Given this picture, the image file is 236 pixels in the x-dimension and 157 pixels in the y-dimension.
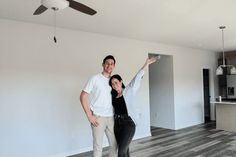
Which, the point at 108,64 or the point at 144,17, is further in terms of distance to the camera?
the point at 144,17

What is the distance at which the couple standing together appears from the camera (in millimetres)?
2363

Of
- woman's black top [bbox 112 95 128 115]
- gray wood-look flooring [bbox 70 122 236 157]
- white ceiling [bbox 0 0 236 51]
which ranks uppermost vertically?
white ceiling [bbox 0 0 236 51]

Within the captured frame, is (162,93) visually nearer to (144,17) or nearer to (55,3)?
(144,17)

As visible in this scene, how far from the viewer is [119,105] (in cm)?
243

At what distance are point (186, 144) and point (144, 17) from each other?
2920 mm

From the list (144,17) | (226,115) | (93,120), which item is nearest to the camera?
(93,120)

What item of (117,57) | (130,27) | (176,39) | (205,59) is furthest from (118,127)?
(205,59)

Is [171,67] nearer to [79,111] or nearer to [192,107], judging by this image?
[192,107]

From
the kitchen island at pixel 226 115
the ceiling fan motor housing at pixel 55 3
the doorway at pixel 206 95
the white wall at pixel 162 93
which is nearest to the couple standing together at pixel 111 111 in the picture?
the ceiling fan motor housing at pixel 55 3

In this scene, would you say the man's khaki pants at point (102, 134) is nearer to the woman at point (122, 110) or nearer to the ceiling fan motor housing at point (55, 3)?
the woman at point (122, 110)

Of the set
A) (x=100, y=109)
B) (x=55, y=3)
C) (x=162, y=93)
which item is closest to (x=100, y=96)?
(x=100, y=109)

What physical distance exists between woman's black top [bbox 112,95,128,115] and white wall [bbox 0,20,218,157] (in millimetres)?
2229

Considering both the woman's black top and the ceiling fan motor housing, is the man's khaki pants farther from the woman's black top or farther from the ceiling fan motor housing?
the ceiling fan motor housing

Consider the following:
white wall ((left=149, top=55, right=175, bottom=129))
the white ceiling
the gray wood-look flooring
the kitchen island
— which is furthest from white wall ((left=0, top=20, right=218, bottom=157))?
the kitchen island
